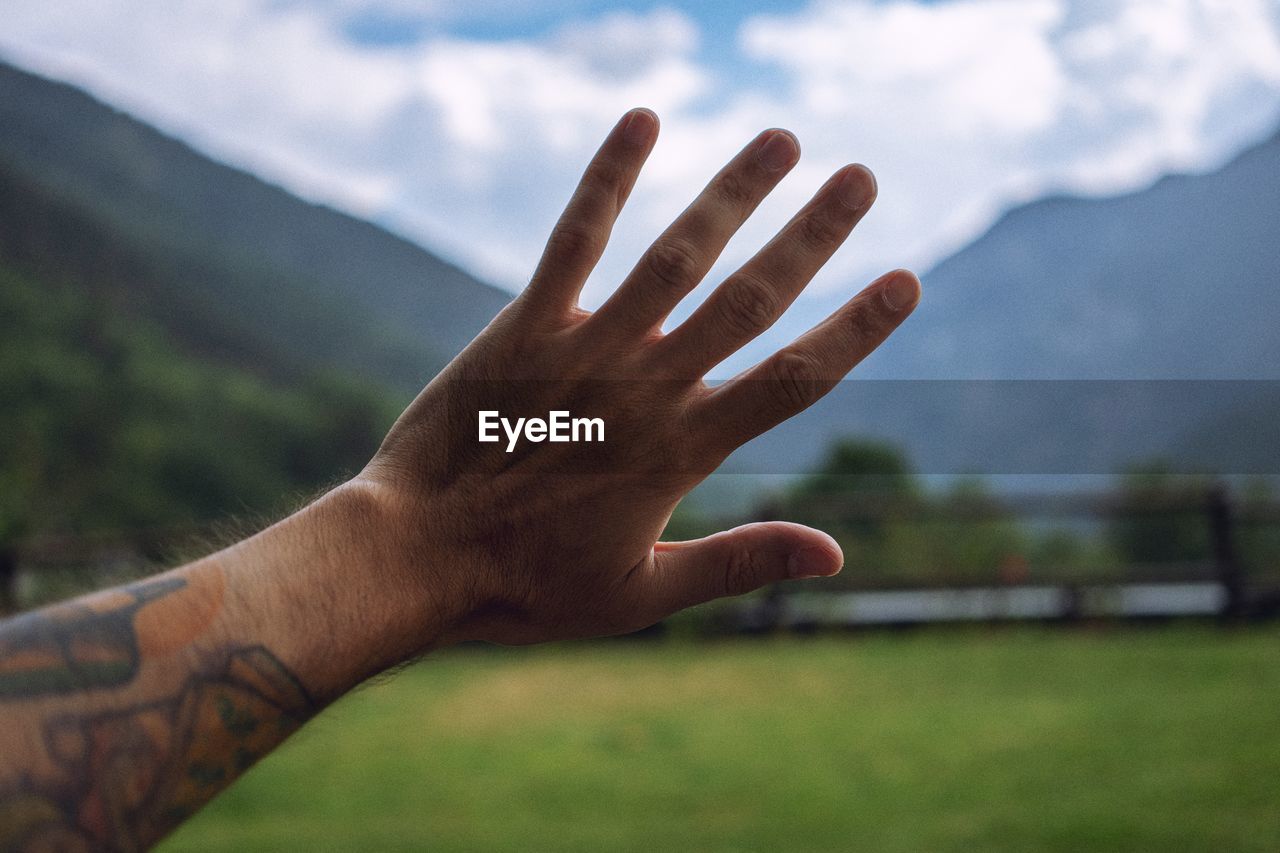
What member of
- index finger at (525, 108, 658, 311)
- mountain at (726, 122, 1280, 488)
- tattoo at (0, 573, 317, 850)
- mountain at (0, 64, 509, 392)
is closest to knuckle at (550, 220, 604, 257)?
index finger at (525, 108, 658, 311)

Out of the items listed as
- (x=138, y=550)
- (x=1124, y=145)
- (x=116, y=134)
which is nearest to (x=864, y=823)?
(x=1124, y=145)

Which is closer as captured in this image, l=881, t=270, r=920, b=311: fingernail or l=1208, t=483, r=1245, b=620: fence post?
l=881, t=270, r=920, b=311: fingernail

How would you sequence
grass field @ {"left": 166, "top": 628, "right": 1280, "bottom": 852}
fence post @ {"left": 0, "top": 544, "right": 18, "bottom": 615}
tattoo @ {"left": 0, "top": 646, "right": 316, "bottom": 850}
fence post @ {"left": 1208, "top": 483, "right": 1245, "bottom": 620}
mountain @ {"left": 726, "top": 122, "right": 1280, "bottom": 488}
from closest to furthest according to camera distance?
tattoo @ {"left": 0, "top": 646, "right": 316, "bottom": 850} < grass field @ {"left": 166, "top": 628, "right": 1280, "bottom": 852} < mountain @ {"left": 726, "top": 122, "right": 1280, "bottom": 488} < fence post @ {"left": 1208, "top": 483, "right": 1245, "bottom": 620} < fence post @ {"left": 0, "top": 544, "right": 18, "bottom": 615}

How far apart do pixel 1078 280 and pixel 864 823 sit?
10713 millimetres

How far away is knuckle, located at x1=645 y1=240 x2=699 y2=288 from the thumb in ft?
0.69

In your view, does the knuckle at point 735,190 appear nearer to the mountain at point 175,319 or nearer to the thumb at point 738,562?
the thumb at point 738,562

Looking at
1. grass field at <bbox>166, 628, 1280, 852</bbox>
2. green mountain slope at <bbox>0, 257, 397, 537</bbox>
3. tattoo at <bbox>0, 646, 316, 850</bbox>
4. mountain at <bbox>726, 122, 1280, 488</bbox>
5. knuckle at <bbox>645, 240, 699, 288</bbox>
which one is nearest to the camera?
tattoo at <bbox>0, 646, 316, 850</bbox>

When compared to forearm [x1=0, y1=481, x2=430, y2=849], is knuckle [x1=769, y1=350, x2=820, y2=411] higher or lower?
higher

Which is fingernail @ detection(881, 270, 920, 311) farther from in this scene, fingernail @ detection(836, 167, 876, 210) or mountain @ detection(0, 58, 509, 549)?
mountain @ detection(0, 58, 509, 549)

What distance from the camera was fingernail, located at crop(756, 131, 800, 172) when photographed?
2.46ft

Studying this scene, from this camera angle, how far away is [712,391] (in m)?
0.75

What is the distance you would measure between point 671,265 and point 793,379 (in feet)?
0.40

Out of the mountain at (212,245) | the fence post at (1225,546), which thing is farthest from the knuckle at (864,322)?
the mountain at (212,245)

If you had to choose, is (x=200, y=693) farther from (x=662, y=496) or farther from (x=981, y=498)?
(x=981, y=498)
